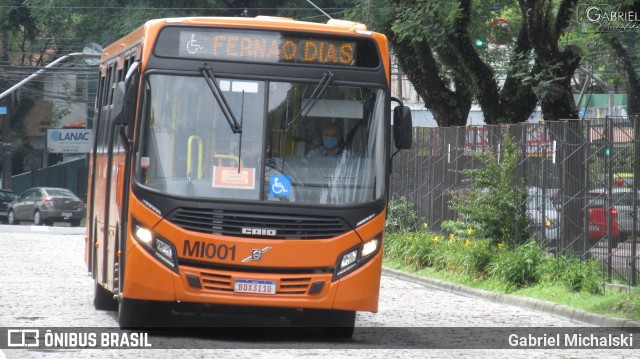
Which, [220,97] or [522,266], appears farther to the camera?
[522,266]

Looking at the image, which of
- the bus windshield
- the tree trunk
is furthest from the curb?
the tree trunk

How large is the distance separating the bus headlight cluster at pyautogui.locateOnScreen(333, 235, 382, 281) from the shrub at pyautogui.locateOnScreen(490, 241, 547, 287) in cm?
758

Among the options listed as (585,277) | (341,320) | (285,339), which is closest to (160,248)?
(285,339)

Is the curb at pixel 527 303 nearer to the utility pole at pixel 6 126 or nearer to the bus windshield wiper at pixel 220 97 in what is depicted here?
the bus windshield wiper at pixel 220 97

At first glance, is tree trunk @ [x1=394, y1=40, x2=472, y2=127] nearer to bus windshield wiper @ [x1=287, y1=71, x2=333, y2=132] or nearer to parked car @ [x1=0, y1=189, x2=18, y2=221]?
bus windshield wiper @ [x1=287, y1=71, x2=333, y2=132]

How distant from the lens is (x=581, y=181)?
60.2 feet

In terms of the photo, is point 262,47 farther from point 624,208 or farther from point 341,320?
point 624,208

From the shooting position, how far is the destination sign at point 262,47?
1169cm

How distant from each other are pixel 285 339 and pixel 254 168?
1.85 m

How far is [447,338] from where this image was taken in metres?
12.8

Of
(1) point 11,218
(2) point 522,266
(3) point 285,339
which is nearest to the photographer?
(3) point 285,339

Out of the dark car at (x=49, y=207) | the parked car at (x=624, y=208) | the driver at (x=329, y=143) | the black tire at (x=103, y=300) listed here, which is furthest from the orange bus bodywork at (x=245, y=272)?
the dark car at (x=49, y=207)

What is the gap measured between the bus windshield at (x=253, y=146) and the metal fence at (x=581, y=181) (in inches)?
240

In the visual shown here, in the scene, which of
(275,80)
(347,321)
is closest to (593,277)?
(347,321)
